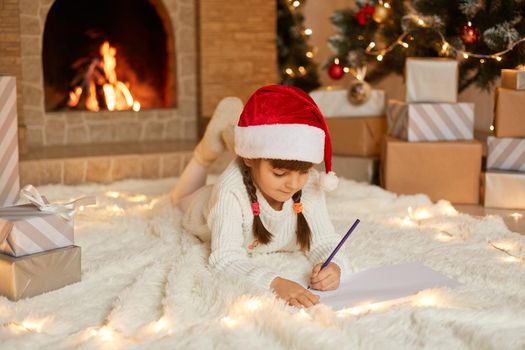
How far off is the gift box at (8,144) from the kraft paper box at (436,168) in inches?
48.5

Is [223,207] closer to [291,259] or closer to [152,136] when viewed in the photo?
[291,259]

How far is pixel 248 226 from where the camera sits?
1.63 metres

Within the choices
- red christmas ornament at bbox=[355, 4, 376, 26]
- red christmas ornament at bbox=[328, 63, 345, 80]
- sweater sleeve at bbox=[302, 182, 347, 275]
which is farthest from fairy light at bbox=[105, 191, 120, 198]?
red christmas ornament at bbox=[355, 4, 376, 26]

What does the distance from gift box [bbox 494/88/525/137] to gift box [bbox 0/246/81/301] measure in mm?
1492

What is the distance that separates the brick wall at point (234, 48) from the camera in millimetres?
3264

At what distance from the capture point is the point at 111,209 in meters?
2.26

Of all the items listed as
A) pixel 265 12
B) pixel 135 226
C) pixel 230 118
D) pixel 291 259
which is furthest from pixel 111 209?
pixel 265 12

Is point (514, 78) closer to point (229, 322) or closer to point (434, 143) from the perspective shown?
point (434, 143)

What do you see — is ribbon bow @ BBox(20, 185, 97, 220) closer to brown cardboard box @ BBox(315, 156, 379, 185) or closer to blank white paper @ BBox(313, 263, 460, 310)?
blank white paper @ BBox(313, 263, 460, 310)

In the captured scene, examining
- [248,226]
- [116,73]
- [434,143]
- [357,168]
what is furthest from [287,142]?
[116,73]

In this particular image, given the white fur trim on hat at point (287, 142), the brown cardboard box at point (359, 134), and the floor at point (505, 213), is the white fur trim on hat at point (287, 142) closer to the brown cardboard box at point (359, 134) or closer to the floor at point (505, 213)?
the floor at point (505, 213)

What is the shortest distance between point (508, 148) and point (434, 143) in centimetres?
24

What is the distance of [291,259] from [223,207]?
0.24 meters

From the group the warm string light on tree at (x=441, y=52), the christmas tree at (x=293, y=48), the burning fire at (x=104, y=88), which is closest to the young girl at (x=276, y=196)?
the warm string light on tree at (x=441, y=52)
